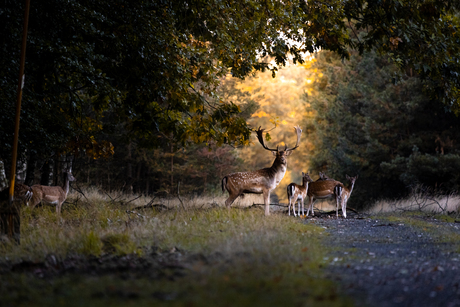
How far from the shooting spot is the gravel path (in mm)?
4254

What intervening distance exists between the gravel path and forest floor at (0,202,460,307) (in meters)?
0.01

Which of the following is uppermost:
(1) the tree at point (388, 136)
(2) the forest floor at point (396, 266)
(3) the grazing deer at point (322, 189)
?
(1) the tree at point (388, 136)

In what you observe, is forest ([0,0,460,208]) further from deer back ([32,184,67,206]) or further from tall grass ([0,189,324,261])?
tall grass ([0,189,324,261])

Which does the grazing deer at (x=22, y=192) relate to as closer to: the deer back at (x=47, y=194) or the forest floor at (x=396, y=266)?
the deer back at (x=47, y=194)

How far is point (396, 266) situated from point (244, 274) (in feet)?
6.85

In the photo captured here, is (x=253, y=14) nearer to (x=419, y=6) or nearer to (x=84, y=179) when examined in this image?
(x=419, y=6)

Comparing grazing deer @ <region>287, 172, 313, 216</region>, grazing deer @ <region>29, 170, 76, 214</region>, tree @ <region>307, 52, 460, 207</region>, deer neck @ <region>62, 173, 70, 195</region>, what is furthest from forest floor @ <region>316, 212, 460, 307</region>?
tree @ <region>307, 52, 460, 207</region>

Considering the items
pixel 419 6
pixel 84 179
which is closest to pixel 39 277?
pixel 419 6

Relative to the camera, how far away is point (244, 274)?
4.64 m

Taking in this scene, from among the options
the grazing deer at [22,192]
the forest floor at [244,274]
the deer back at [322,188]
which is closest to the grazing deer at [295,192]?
the deer back at [322,188]

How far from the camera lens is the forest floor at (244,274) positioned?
4044mm

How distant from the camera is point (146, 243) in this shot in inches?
274

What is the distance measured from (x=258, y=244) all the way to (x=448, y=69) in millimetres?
9418

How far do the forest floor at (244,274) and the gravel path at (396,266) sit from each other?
11mm
